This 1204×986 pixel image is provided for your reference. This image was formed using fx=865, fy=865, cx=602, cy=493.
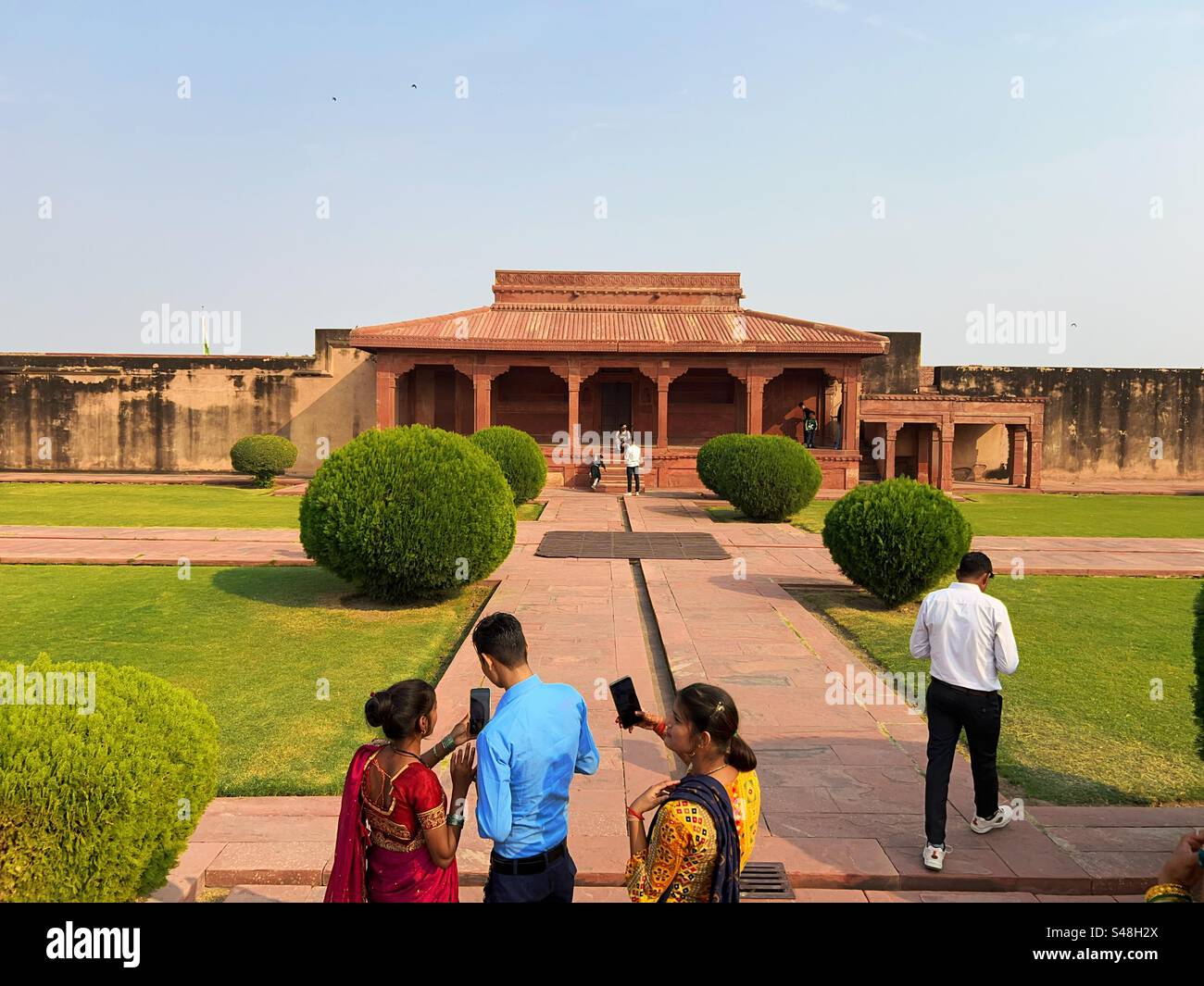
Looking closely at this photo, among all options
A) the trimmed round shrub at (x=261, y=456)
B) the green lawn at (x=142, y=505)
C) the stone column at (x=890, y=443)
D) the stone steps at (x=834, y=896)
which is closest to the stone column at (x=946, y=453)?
the stone column at (x=890, y=443)

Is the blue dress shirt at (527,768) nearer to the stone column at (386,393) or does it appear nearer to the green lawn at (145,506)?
the green lawn at (145,506)

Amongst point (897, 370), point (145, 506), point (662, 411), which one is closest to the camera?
point (145, 506)

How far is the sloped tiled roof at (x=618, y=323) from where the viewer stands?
21656 mm

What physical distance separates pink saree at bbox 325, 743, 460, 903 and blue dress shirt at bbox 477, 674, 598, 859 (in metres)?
0.16

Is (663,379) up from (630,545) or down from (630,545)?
up

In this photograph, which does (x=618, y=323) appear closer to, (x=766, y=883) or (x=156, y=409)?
(x=156, y=409)

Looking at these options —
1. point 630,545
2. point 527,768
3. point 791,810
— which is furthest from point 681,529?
point 527,768

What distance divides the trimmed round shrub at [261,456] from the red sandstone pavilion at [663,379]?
8.45ft

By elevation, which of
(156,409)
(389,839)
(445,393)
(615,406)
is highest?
(445,393)

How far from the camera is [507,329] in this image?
22.7 m

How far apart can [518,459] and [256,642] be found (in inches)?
367

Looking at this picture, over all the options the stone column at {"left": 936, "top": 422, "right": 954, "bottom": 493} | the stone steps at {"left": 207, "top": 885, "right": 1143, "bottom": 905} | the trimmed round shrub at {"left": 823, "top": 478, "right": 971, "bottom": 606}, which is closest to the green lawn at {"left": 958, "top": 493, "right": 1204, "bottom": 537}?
the stone column at {"left": 936, "top": 422, "right": 954, "bottom": 493}

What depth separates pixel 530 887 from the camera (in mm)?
2365

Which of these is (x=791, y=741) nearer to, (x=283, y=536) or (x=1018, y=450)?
(x=283, y=536)
